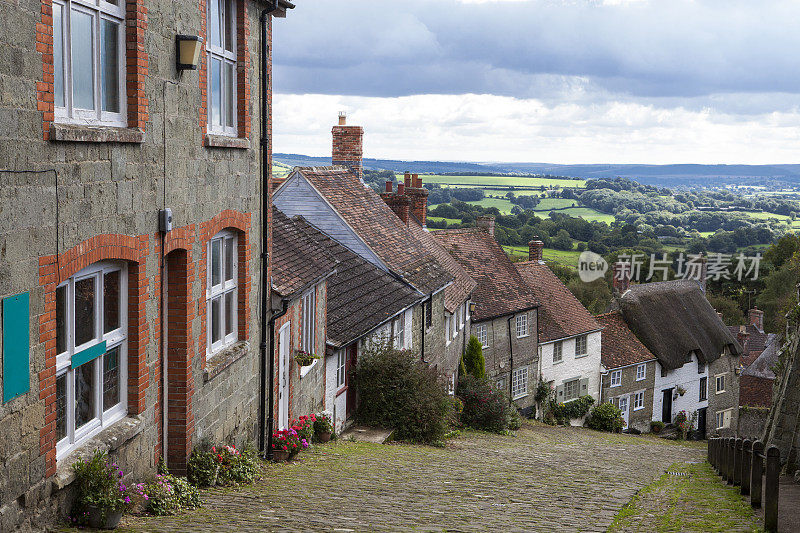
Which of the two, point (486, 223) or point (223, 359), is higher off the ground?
point (486, 223)

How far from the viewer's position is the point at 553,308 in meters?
37.7

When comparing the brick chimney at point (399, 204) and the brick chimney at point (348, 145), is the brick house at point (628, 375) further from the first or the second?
the brick chimney at point (348, 145)

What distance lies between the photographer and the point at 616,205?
13100 centimetres

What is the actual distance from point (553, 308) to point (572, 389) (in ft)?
13.0

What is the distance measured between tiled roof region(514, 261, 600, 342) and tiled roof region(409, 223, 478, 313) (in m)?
7.25

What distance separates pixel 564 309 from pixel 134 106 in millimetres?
32411

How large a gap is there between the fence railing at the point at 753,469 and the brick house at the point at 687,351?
25.7 meters

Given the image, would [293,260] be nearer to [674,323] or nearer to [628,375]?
[628,375]

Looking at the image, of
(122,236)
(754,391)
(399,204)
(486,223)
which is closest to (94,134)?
(122,236)

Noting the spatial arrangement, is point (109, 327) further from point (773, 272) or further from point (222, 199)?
point (773, 272)

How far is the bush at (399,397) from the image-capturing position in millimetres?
18688

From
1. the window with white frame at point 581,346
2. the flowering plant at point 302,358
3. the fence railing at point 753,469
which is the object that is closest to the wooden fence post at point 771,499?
the fence railing at point 753,469

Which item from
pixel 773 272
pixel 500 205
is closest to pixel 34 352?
pixel 773 272

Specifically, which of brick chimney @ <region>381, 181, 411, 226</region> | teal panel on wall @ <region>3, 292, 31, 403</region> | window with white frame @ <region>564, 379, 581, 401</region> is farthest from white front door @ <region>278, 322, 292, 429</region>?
window with white frame @ <region>564, 379, 581, 401</region>
